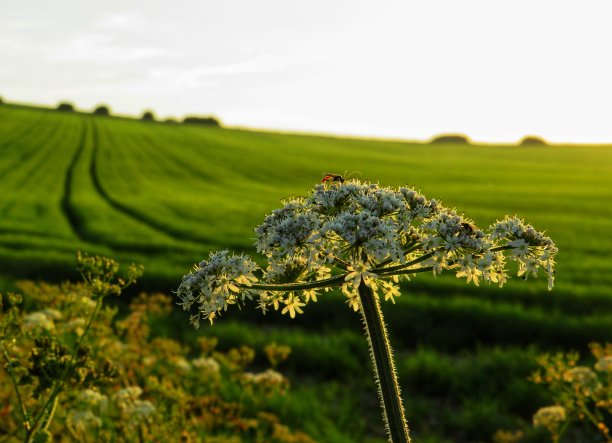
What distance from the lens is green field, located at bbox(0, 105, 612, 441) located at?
10094 millimetres

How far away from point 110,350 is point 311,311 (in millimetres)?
7558

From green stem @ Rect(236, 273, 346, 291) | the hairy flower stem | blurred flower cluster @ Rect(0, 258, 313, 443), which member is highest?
green stem @ Rect(236, 273, 346, 291)

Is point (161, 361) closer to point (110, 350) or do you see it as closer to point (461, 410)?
point (110, 350)

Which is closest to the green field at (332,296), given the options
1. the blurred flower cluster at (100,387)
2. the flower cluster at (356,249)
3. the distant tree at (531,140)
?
the blurred flower cluster at (100,387)

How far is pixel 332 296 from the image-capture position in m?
14.6

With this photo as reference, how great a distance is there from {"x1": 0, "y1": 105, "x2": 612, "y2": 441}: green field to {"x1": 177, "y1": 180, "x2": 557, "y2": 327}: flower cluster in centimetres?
522

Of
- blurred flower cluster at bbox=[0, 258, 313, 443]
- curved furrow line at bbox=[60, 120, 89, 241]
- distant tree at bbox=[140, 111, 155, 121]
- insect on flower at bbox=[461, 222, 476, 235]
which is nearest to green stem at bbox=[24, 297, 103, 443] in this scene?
blurred flower cluster at bbox=[0, 258, 313, 443]

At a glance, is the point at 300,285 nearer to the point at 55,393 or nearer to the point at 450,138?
the point at 55,393

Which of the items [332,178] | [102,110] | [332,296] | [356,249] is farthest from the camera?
[102,110]

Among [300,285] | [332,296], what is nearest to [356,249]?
[300,285]

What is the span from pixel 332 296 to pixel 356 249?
475 inches

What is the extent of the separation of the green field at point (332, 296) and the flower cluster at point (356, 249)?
522cm

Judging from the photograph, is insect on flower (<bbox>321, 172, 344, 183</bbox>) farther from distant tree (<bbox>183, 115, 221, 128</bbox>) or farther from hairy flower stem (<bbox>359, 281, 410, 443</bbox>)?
distant tree (<bbox>183, 115, 221, 128</bbox>)

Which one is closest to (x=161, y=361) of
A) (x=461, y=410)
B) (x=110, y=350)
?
(x=110, y=350)
